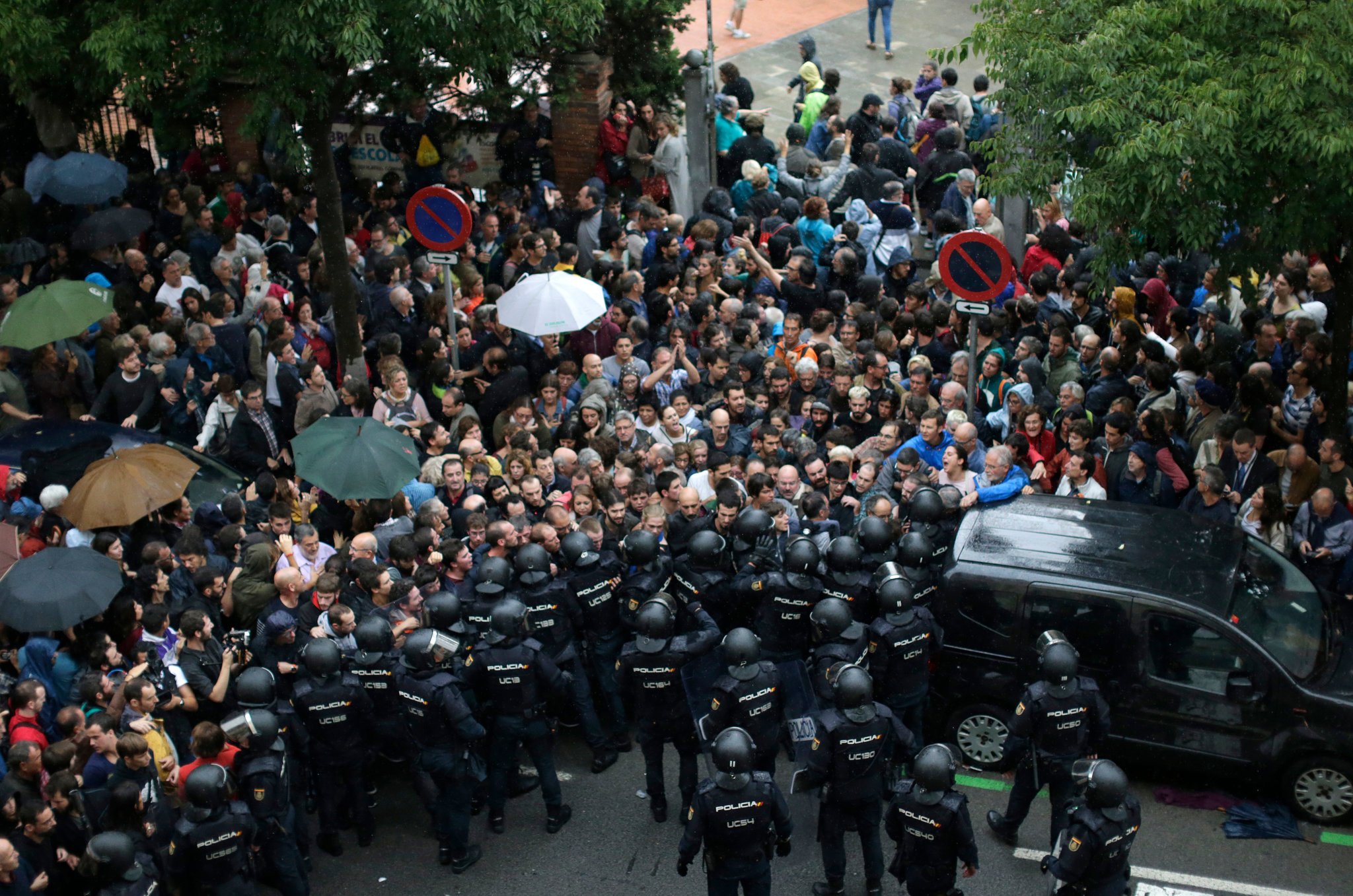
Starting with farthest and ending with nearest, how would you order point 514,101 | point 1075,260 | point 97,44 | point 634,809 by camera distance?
point 514,101 → point 1075,260 → point 97,44 → point 634,809

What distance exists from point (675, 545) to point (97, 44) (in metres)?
6.02

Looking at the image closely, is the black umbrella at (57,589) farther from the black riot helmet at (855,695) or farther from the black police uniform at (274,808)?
the black riot helmet at (855,695)

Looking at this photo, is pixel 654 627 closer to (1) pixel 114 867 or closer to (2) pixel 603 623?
(2) pixel 603 623

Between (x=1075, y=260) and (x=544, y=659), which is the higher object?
(x=1075, y=260)

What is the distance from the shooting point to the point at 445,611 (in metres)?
8.80

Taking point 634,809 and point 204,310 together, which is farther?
point 204,310

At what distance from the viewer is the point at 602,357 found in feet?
42.5

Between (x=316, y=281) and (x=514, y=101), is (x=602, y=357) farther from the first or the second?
(x=514, y=101)

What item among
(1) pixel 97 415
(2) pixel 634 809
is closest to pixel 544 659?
(2) pixel 634 809

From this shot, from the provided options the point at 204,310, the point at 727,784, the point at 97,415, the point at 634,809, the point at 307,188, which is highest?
the point at 307,188

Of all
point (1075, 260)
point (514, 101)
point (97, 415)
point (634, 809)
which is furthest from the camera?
point (514, 101)

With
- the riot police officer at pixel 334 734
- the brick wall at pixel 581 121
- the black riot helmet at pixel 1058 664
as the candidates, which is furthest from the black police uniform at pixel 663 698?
the brick wall at pixel 581 121

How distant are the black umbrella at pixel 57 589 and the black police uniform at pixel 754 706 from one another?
385cm

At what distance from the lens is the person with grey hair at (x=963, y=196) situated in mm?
15352
